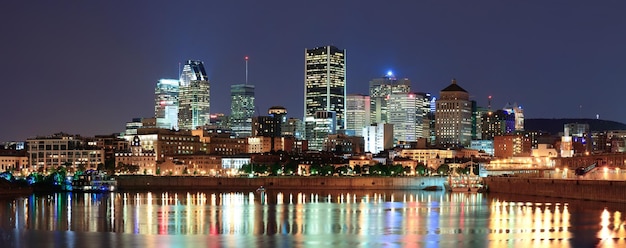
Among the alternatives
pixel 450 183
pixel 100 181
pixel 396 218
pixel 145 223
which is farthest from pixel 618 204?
pixel 100 181

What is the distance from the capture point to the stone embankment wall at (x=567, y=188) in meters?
106

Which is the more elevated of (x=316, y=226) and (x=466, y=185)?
(x=316, y=226)

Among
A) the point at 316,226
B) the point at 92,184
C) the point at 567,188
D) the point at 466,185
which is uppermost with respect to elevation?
the point at 567,188

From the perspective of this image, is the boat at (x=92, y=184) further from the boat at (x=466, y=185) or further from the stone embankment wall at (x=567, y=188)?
the stone embankment wall at (x=567, y=188)

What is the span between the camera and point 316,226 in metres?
71.1

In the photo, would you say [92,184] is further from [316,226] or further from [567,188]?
[316,226]

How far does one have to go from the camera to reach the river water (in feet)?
192

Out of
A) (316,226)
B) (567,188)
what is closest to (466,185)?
(567,188)

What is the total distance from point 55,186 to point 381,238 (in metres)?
129

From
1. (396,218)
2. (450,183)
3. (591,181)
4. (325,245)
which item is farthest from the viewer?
(450,183)

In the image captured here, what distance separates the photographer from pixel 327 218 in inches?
3182

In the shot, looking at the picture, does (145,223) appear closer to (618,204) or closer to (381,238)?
(381,238)

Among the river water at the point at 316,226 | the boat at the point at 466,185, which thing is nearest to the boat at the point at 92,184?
the boat at the point at 466,185

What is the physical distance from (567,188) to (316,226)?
2472 inches
